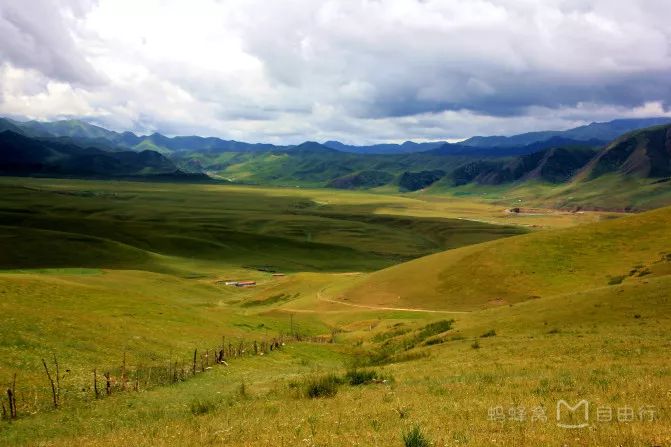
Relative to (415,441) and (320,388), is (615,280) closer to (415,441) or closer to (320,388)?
(320,388)

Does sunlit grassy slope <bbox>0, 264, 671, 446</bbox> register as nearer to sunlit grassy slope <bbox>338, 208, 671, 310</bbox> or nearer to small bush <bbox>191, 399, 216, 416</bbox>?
small bush <bbox>191, 399, 216, 416</bbox>

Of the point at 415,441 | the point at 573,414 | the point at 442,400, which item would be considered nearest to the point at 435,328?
the point at 442,400

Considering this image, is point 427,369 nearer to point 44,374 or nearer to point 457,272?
point 44,374

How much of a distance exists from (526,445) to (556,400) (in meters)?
6.61

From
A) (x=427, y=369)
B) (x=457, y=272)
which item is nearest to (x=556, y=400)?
(x=427, y=369)

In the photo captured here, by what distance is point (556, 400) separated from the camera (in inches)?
787

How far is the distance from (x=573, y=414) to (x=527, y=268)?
7501cm

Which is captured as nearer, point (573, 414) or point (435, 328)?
point (573, 414)

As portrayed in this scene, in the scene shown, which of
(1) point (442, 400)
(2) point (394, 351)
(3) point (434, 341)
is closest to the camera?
(1) point (442, 400)

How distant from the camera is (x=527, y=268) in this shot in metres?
88.7

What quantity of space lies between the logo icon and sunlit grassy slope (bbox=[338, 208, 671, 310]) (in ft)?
209

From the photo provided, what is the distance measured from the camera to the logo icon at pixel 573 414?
16.2 metres

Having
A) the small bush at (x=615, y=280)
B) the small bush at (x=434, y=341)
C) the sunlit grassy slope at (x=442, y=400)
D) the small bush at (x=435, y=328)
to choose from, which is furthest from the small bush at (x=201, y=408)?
the small bush at (x=615, y=280)

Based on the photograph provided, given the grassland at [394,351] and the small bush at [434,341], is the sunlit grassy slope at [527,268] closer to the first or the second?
the grassland at [394,351]
